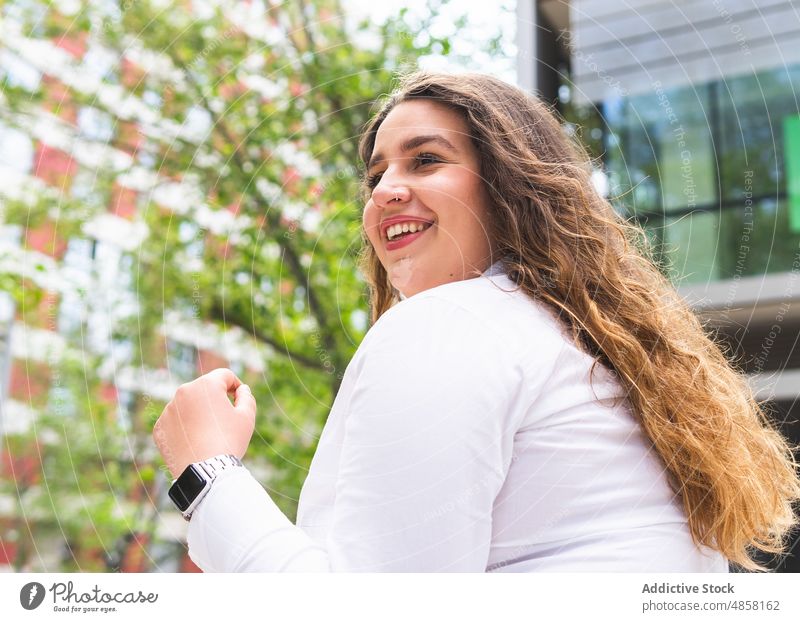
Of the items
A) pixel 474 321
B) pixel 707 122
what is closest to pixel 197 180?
pixel 707 122

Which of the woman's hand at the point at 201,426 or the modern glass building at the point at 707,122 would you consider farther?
the modern glass building at the point at 707,122

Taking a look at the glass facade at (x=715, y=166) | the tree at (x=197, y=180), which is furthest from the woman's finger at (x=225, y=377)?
the glass facade at (x=715, y=166)

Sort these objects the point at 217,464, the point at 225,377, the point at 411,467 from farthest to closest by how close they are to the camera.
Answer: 1. the point at 225,377
2. the point at 217,464
3. the point at 411,467

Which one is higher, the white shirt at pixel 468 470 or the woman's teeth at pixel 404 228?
the woman's teeth at pixel 404 228

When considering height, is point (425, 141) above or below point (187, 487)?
above

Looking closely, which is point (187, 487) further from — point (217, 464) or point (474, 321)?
point (474, 321)

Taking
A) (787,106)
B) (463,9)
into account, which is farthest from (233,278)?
(787,106)

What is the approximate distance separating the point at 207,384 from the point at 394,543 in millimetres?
279

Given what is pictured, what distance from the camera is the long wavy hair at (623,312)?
0.90m

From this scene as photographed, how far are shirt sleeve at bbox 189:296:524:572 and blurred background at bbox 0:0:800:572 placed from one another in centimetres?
244

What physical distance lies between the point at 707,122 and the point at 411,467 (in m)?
3.49

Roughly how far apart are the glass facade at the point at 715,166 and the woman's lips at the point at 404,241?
2.86m

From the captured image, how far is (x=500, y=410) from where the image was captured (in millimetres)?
762

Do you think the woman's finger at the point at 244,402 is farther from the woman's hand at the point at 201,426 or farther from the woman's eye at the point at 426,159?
the woman's eye at the point at 426,159
